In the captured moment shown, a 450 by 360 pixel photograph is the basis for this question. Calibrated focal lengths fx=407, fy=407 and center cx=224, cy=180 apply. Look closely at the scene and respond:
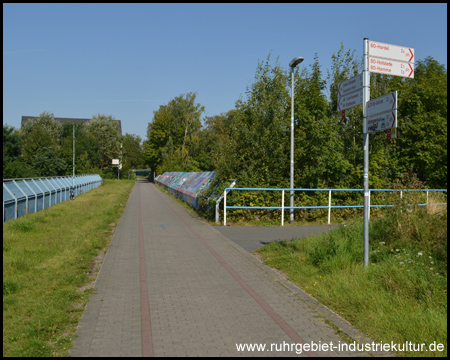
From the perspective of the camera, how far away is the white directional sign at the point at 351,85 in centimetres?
744

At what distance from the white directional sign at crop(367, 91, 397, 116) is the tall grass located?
226cm

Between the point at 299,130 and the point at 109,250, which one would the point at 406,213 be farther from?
the point at 299,130

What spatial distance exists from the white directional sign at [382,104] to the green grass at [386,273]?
7.41 feet

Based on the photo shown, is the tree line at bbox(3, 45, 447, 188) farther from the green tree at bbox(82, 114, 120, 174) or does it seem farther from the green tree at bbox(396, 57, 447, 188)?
the green tree at bbox(82, 114, 120, 174)

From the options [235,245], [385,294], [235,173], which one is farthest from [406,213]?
[235,173]

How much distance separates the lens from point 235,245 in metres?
10.6

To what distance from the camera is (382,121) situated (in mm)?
6691

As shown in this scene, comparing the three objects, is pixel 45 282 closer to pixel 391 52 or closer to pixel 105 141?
pixel 391 52

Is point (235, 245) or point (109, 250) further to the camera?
point (235, 245)

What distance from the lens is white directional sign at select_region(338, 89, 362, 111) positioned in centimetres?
745

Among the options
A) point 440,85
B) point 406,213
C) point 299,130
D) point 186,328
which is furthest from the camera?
point 440,85

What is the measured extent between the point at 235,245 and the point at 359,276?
4500 mm

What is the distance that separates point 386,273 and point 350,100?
329cm

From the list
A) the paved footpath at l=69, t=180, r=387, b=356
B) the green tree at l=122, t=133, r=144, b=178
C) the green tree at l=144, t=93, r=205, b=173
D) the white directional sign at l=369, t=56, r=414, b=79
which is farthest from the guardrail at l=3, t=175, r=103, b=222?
the green tree at l=122, t=133, r=144, b=178
